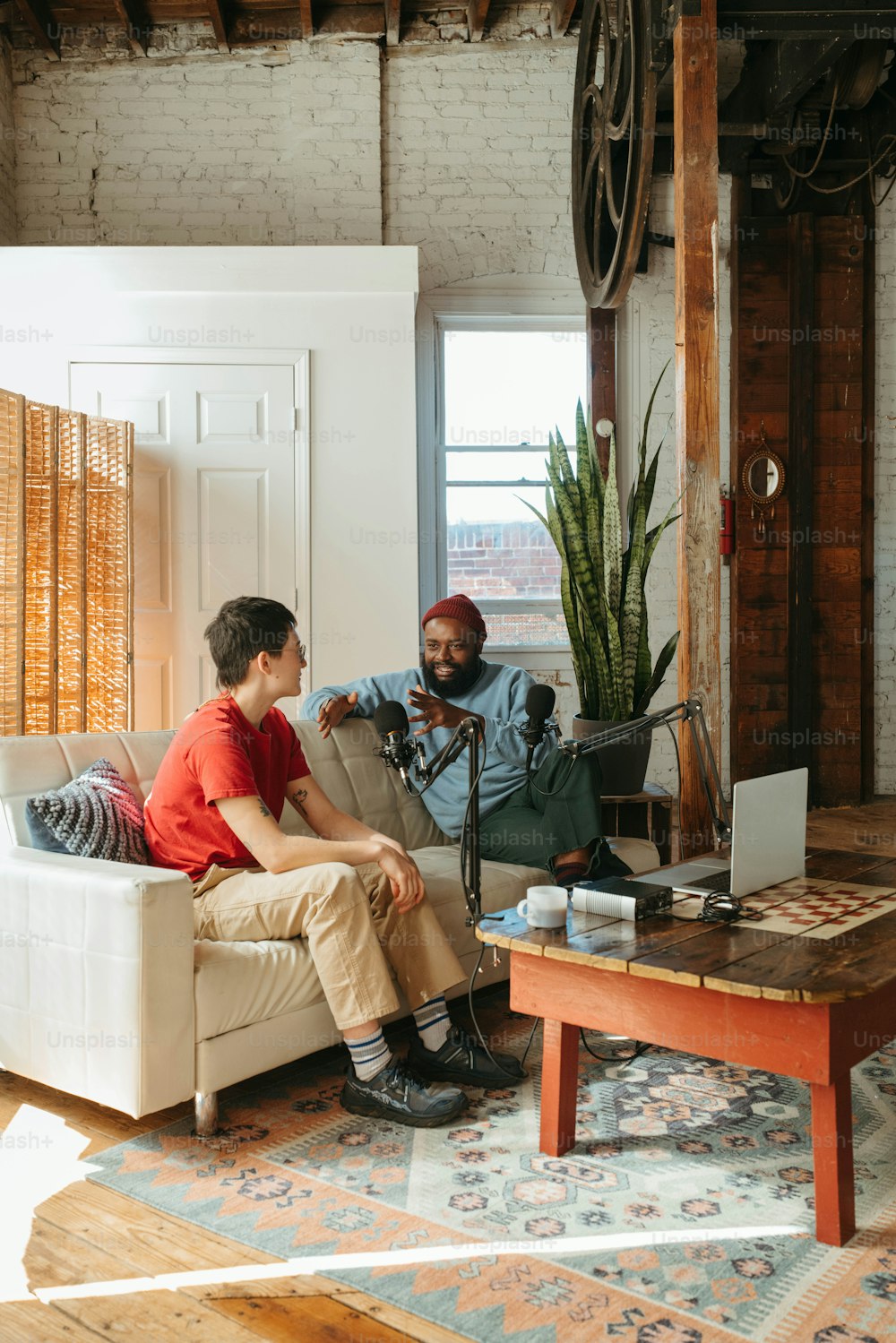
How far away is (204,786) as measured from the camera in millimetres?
2424

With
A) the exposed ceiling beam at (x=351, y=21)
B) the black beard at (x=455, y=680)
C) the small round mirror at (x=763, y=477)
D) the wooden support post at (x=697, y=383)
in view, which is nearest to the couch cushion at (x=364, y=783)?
the black beard at (x=455, y=680)

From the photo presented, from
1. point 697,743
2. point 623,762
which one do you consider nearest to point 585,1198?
point 697,743

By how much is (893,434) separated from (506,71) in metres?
2.80

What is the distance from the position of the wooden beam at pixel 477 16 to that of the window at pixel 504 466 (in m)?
1.47

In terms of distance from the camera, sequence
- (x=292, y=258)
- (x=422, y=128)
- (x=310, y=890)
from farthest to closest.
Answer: (x=422, y=128), (x=292, y=258), (x=310, y=890)

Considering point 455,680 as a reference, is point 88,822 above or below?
below

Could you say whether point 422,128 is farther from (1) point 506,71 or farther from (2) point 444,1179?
(2) point 444,1179

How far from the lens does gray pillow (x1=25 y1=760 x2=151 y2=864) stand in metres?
2.49

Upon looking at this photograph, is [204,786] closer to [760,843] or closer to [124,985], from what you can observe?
[124,985]

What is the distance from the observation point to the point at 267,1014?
7.86ft

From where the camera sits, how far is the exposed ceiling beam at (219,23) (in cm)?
570

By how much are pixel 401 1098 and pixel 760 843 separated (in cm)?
90

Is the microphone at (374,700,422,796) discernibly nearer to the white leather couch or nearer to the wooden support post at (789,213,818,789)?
the white leather couch

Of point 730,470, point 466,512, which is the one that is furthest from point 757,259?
point 466,512
